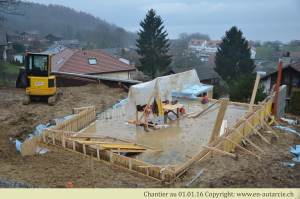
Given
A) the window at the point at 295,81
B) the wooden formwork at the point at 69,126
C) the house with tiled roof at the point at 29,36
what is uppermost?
the house with tiled roof at the point at 29,36

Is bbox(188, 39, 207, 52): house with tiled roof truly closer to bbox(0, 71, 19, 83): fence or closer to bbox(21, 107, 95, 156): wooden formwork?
bbox(0, 71, 19, 83): fence

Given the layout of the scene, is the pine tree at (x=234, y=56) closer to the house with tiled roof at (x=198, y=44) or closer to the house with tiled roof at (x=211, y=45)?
the house with tiled roof at (x=211, y=45)

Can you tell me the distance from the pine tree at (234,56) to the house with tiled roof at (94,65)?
16789 mm

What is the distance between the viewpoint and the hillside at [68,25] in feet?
290

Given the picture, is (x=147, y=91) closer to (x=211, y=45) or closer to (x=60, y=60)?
(x=60, y=60)

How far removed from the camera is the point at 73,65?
24.3 m

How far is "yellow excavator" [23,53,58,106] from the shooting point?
13.3m

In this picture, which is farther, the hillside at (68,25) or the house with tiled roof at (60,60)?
the hillside at (68,25)

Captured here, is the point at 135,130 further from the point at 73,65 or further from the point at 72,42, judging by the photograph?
the point at 72,42

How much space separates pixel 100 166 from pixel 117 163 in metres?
0.57

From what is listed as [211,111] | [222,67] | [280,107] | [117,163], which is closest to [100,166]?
[117,163]

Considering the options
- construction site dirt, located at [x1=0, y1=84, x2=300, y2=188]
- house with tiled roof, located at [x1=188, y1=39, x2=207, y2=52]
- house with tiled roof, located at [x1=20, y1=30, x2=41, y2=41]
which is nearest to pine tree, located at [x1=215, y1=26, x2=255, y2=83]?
construction site dirt, located at [x1=0, y1=84, x2=300, y2=188]

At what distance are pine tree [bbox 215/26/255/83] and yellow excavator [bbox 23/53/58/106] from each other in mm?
28289

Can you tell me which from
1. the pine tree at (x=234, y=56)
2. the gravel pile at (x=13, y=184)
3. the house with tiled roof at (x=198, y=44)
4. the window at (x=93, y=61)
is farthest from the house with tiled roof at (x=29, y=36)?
the gravel pile at (x=13, y=184)
